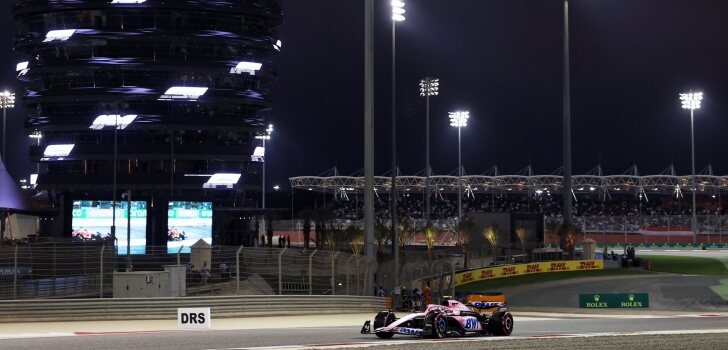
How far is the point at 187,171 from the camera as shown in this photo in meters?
92.9

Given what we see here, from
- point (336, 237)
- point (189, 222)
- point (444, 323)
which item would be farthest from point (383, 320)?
point (189, 222)

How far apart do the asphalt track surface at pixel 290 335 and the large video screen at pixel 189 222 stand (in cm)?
6009

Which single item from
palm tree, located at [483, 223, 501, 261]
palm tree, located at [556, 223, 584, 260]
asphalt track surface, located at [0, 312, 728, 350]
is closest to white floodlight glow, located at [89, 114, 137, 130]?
palm tree, located at [483, 223, 501, 261]

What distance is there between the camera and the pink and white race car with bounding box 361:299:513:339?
960 inches

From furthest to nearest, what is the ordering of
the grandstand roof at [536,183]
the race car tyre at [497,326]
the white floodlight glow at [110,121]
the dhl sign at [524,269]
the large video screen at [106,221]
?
the grandstand roof at [536,183], the white floodlight glow at [110,121], the large video screen at [106,221], the dhl sign at [524,269], the race car tyre at [497,326]

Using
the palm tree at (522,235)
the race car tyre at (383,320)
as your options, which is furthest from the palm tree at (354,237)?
the race car tyre at (383,320)

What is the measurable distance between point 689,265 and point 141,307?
186 ft

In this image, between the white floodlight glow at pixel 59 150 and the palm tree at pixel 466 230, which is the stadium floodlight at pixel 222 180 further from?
the palm tree at pixel 466 230

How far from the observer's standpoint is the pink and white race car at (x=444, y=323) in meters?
24.4

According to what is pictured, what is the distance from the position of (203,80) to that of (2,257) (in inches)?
2478

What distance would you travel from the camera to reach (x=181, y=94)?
90188 mm

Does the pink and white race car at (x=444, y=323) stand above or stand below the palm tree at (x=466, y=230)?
below

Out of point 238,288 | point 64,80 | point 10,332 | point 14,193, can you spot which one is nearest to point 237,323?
point 238,288

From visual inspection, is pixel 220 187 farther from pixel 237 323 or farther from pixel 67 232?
pixel 237 323
